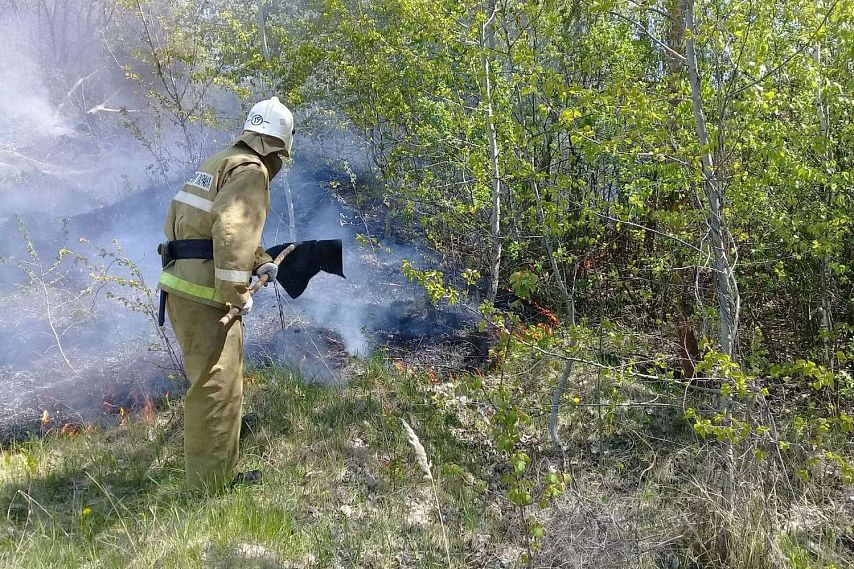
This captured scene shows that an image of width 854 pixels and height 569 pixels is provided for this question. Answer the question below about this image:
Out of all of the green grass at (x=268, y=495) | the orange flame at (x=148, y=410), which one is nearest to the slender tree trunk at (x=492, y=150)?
the green grass at (x=268, y=495)

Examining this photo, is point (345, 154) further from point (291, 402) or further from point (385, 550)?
point (385, 550)

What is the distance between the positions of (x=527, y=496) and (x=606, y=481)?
1.43 metres

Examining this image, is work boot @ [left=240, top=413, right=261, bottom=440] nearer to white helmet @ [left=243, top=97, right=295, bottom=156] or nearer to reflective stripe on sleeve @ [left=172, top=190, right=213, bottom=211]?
reflective stripe on sleeve @ [left=172, top=190, right=213, bottom=211]

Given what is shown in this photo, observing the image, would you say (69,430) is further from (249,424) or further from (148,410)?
(249,424)

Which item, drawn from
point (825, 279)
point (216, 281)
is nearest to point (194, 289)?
point (216, 281)

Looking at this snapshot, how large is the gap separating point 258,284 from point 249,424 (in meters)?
1.16

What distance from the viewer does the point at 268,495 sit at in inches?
133

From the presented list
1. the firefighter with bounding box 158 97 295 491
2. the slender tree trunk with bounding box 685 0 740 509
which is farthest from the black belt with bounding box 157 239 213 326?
the slender tree trunk with bounding box 685 0 740 509

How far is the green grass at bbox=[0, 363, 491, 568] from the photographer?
9.55 ft

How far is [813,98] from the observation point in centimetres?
401

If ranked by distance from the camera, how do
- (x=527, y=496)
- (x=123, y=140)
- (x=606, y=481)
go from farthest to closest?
1. (x=123, y=140)
2. (x=606, y=481)
3. (x=527, y=496)

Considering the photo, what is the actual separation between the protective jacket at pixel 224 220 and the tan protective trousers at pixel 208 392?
123 mm

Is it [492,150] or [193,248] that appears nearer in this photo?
[193,248]

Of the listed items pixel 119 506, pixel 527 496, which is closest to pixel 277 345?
pixel 119 506
